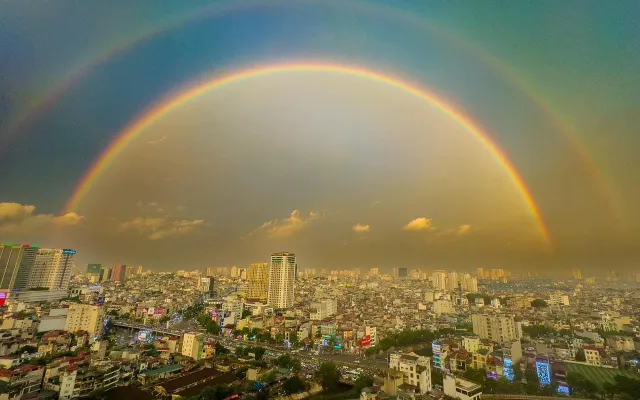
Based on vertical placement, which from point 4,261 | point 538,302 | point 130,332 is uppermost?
point 4,261

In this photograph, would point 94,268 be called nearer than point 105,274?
No

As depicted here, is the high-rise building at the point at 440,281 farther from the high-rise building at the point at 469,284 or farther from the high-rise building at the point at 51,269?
the high-rise building at the point at 51,269

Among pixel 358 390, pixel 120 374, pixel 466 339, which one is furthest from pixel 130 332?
pixel 466 339

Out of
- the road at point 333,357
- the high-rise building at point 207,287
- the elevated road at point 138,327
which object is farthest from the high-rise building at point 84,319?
the high-rise building at point 207,287

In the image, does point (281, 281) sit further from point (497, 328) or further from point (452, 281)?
point (452, 281)

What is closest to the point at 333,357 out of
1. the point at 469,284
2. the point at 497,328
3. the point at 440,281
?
the point at 497,328

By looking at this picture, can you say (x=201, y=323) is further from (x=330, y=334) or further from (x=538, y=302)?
(x=538, y=302)
